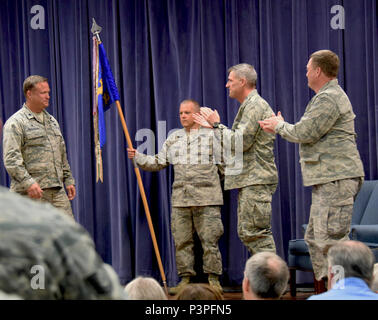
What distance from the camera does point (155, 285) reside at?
1914mm

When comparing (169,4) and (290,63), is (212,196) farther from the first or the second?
(169,4)

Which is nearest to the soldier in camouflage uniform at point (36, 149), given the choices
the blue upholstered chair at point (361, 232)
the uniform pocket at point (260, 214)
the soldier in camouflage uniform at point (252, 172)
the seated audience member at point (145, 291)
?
the soldier in camouflage uniform at point (252, 172)

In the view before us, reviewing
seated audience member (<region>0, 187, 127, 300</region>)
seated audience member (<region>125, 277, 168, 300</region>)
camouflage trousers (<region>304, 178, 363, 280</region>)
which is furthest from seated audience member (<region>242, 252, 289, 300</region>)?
seated audience member (<region>0, 187, 127, 300</region>)

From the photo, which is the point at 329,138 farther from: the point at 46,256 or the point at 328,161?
the point at 46,256

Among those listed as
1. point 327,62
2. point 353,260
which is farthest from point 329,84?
point 353,260

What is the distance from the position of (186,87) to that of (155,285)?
3531 mm

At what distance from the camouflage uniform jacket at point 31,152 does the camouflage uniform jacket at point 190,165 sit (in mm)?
771

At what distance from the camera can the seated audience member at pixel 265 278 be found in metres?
1.95

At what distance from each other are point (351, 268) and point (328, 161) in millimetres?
1634

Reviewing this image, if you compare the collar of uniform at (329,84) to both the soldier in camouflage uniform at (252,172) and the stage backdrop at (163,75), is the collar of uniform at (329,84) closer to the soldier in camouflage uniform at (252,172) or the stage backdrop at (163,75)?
the soldier in camouflage uniform at (252,172)

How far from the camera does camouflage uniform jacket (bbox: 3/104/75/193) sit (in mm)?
4133

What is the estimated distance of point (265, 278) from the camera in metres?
1.96

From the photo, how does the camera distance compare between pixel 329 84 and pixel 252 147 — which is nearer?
pixel 329 84

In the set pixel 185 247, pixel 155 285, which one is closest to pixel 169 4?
pixel 185 247
